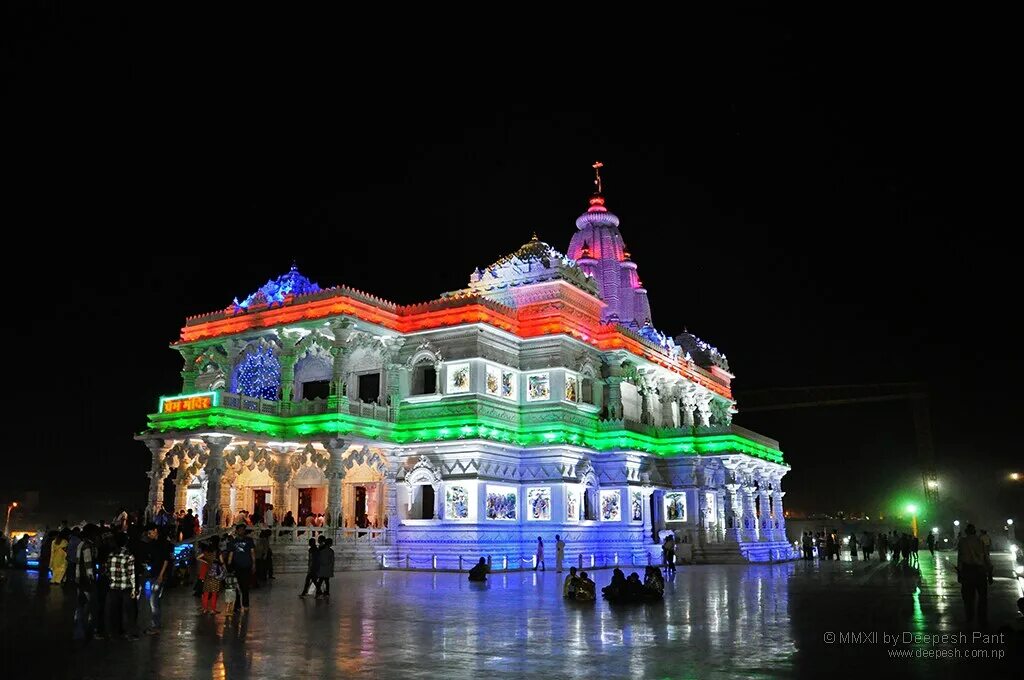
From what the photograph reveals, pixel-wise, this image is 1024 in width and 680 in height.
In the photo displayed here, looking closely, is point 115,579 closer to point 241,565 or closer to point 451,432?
point 241,565

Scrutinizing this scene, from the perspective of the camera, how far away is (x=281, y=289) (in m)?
40.2

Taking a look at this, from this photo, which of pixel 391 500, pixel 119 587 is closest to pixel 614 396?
pixel 391 500

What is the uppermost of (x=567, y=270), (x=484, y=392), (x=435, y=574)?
(x=567, y=270)

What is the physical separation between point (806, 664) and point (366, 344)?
31684 millimetres

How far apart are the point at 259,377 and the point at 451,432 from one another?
10.4 m

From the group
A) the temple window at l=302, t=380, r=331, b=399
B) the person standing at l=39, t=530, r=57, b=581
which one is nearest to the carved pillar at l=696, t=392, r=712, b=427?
the temple window at l=302, t=380, r=331, b=399

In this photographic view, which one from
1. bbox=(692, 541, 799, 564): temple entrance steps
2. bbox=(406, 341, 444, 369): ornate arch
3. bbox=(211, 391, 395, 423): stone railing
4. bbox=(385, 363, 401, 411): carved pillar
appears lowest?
bbox=(692, 541, 799, 564): temple entrance steps

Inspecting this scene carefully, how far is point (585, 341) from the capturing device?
4553 cm

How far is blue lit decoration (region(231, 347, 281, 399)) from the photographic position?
1645 inches

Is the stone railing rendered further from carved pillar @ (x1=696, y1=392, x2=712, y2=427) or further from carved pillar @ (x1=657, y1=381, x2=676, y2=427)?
carved pillar @ (x1=696, y1=392, x2=712, y2=427)

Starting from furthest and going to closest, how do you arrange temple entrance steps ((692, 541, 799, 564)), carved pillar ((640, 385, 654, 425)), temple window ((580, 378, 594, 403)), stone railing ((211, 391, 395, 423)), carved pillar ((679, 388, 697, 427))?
carved pillar ((679, 388, 697, 427)), carved pillar ((640, 385, 654, 425)), temple window ((580, 378, 594, 403)), temple entrance steps ((692, 541, 799, 564)), stone railing ((211, 391, 395, 423))

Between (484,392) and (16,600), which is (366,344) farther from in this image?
(16,600)

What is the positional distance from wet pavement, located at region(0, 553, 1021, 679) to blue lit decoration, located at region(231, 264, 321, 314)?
18655 millimetres

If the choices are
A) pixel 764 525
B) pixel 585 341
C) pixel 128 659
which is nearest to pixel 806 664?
pixel 128 659
